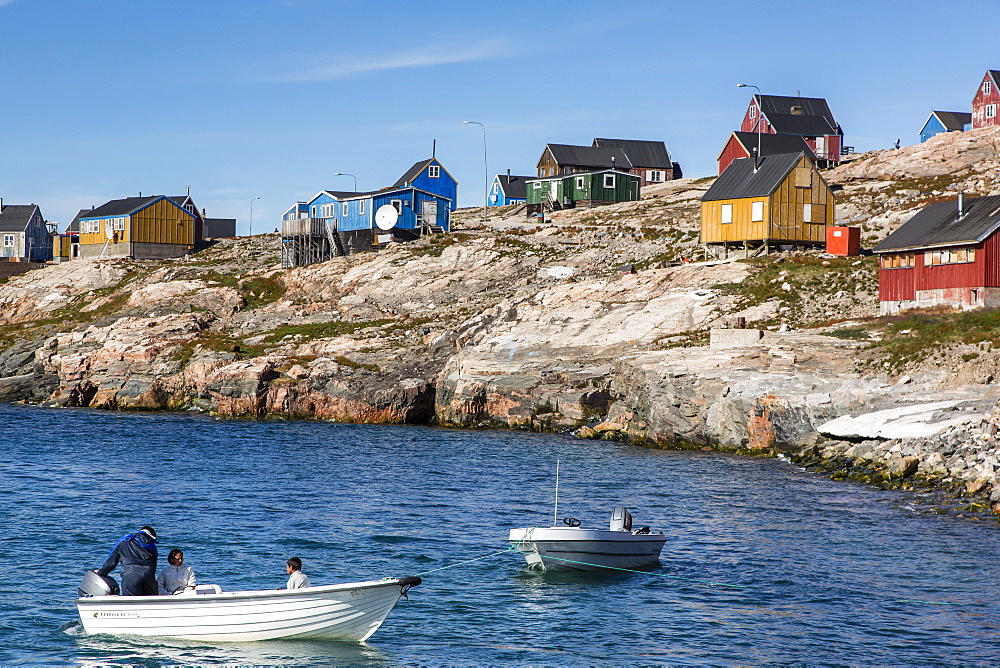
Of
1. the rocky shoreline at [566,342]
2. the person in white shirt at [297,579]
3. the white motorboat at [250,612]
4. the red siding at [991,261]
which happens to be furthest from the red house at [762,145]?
the person in white shirt at [297,579]

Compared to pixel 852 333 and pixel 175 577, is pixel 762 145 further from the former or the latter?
pixel 175 577

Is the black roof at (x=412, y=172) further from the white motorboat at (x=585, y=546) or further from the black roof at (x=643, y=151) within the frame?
the white motorboat at (x=585, y=546)

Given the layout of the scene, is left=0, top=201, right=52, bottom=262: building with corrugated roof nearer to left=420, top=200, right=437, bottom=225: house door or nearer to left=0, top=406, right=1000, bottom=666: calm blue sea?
left=420, top=200, right=437, bottom=225: house door

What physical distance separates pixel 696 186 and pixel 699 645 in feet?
355

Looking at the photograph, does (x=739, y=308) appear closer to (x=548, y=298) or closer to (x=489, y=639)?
(x=548, y=298)

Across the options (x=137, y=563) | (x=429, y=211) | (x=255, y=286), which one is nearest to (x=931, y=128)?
(x=429, y=211)

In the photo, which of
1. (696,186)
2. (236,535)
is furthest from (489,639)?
(696,186)

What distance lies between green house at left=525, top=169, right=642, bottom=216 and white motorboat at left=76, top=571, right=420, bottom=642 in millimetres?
105887

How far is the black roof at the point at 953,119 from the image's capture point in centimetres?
13188

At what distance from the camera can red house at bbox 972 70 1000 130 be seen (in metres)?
119

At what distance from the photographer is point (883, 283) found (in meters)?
63.4

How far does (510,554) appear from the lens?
3144 centimetres

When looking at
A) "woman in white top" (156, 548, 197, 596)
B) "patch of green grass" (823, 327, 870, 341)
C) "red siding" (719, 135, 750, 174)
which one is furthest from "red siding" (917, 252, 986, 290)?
"red siding" (719, 135, 750, 174)

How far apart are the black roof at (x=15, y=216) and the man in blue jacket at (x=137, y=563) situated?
125 metres
